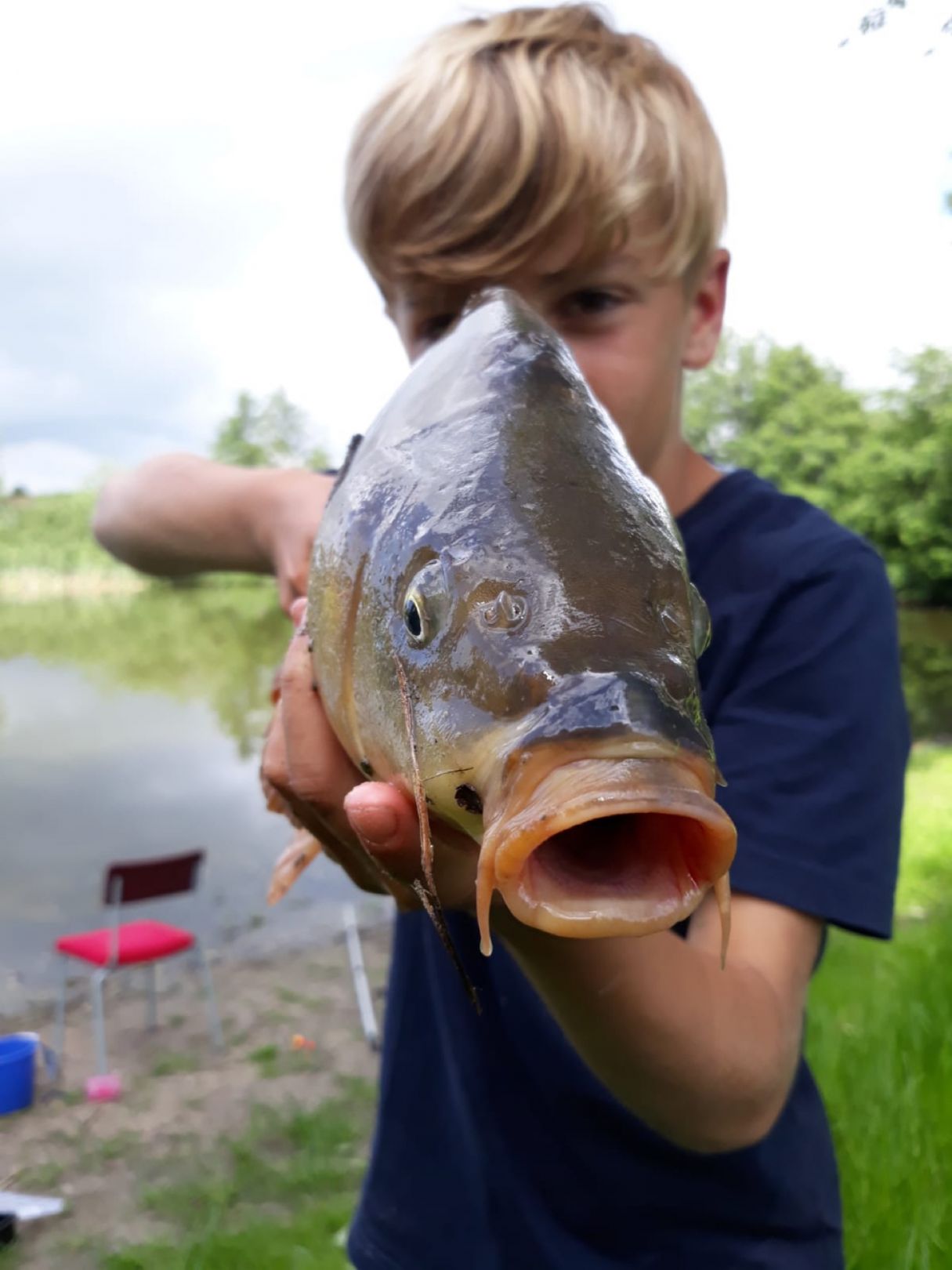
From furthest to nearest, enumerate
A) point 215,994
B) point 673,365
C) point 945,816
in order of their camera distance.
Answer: point 945,816 < point 215,994 < point 673,365

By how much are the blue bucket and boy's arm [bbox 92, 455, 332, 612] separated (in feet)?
12.1

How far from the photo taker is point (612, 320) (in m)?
1.56

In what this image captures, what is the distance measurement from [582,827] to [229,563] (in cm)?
173

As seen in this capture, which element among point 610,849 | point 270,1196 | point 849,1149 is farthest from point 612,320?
point 270,1196

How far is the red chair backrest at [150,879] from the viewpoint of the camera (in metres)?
5.72

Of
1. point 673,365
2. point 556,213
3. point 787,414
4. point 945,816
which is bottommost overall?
point 787,414

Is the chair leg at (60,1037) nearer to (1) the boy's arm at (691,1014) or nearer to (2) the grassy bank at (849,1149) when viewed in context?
(2) the grassy bank at (849,1149)

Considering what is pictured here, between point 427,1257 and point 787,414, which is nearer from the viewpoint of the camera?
point 427,1257

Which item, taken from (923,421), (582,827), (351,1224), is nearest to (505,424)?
(582,827)

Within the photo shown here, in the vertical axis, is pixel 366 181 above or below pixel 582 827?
above

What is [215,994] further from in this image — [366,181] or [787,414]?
[787,414]

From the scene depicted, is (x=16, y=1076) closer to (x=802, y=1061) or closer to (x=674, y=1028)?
(x=802, y=1061)

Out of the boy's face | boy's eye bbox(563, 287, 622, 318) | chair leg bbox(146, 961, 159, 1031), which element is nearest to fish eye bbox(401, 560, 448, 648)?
the boy's face

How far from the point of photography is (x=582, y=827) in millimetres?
717
